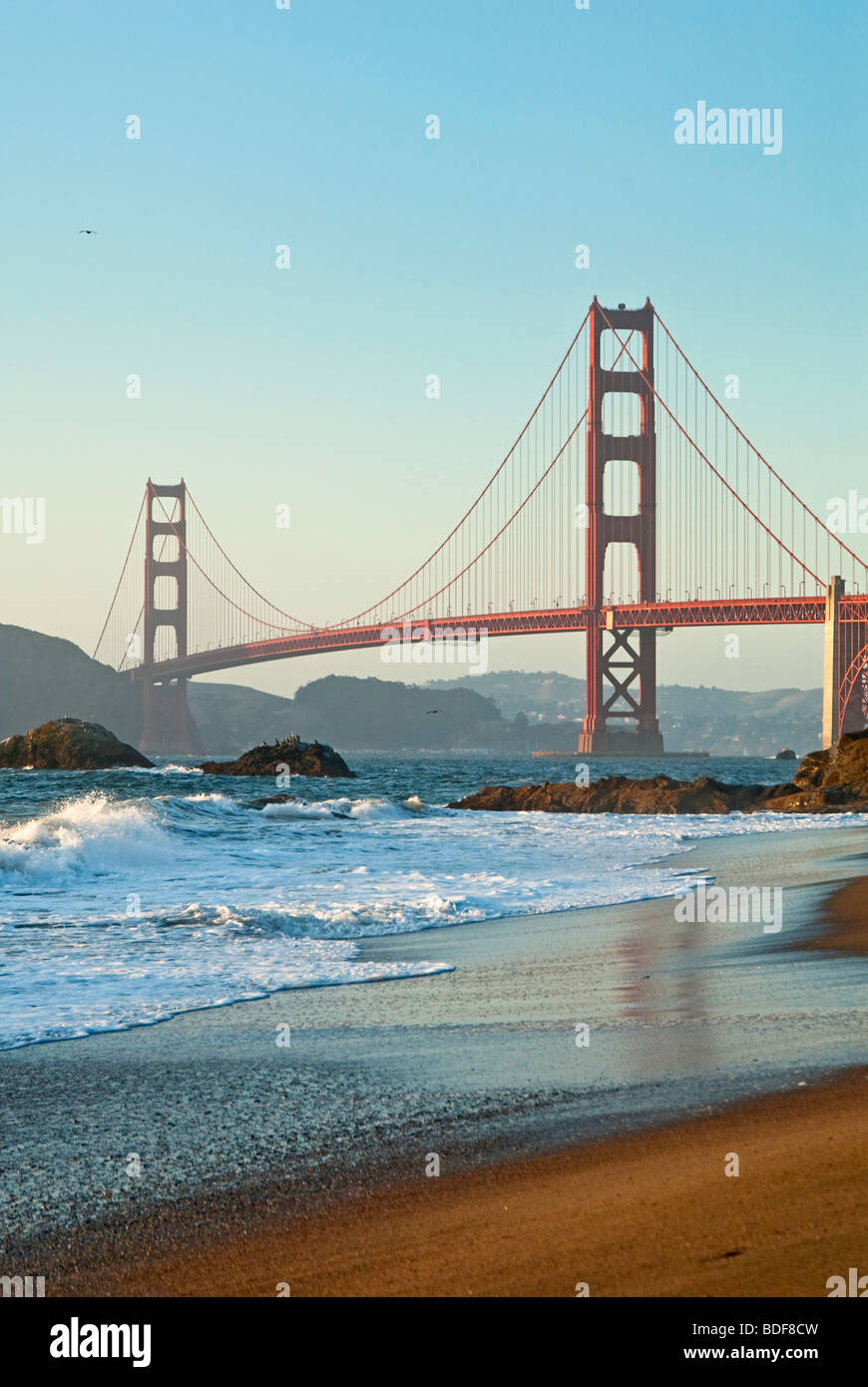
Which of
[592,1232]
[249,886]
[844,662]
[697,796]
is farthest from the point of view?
[844,662]

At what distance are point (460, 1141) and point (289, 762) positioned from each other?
4274cm

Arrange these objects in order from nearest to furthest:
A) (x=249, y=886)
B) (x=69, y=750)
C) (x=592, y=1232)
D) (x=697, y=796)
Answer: (x=592, y=1232) < (x=249, y=886) < (x=697, y=796) < (x=69, y=750)

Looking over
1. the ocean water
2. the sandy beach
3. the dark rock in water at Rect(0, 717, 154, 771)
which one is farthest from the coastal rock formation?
the sandy beach

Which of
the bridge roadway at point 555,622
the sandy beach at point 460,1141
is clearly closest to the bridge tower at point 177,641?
the bridge roadway at point 555,622

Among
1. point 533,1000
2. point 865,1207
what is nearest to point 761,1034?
point 533,1000

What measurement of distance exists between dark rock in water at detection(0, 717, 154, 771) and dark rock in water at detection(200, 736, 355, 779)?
11.4 feet

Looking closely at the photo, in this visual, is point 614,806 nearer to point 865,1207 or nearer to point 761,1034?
point 761,1034

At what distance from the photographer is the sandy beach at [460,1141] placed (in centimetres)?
275

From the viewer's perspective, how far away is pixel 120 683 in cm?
9525

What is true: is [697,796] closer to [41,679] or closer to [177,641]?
[177,641]

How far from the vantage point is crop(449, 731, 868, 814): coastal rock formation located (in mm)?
28609

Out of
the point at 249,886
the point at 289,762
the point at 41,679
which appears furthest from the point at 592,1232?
the point at 41,679

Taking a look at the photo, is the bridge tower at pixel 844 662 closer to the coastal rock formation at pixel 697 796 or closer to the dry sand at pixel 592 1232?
the coastal rock formation at pixel 697 796

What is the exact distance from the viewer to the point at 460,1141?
149 inches
